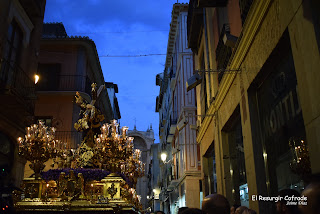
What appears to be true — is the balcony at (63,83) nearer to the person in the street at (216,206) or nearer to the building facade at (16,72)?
the building facade at (16,72)

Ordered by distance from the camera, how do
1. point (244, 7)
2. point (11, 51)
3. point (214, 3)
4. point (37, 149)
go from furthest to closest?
1. point (11, 51)
2. point (214, 3)
3. point (244, 7)
4. point (37, 149)

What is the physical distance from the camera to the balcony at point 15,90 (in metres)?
9.88

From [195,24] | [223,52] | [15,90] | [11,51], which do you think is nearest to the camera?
[223,52]

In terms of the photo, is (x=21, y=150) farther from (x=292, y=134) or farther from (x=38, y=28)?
(x=38, y=28)

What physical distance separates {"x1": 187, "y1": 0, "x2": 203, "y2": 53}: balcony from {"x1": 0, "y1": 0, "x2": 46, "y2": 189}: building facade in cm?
668

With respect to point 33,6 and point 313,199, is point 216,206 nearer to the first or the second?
point 313,199

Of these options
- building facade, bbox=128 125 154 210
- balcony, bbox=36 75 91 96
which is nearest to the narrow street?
balcony, bbox=36 75 91 96

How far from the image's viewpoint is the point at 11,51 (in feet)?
38.9

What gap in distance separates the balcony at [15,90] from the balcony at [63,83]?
15.4ft

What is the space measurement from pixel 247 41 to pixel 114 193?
382 centimetres

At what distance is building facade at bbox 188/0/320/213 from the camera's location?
3648 mm

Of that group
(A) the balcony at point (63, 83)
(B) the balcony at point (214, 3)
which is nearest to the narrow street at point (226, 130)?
(B) the balcony at point (214, 3)

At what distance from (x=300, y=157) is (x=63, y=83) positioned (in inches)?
616

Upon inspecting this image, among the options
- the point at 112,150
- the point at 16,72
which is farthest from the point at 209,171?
the point at 16,72
